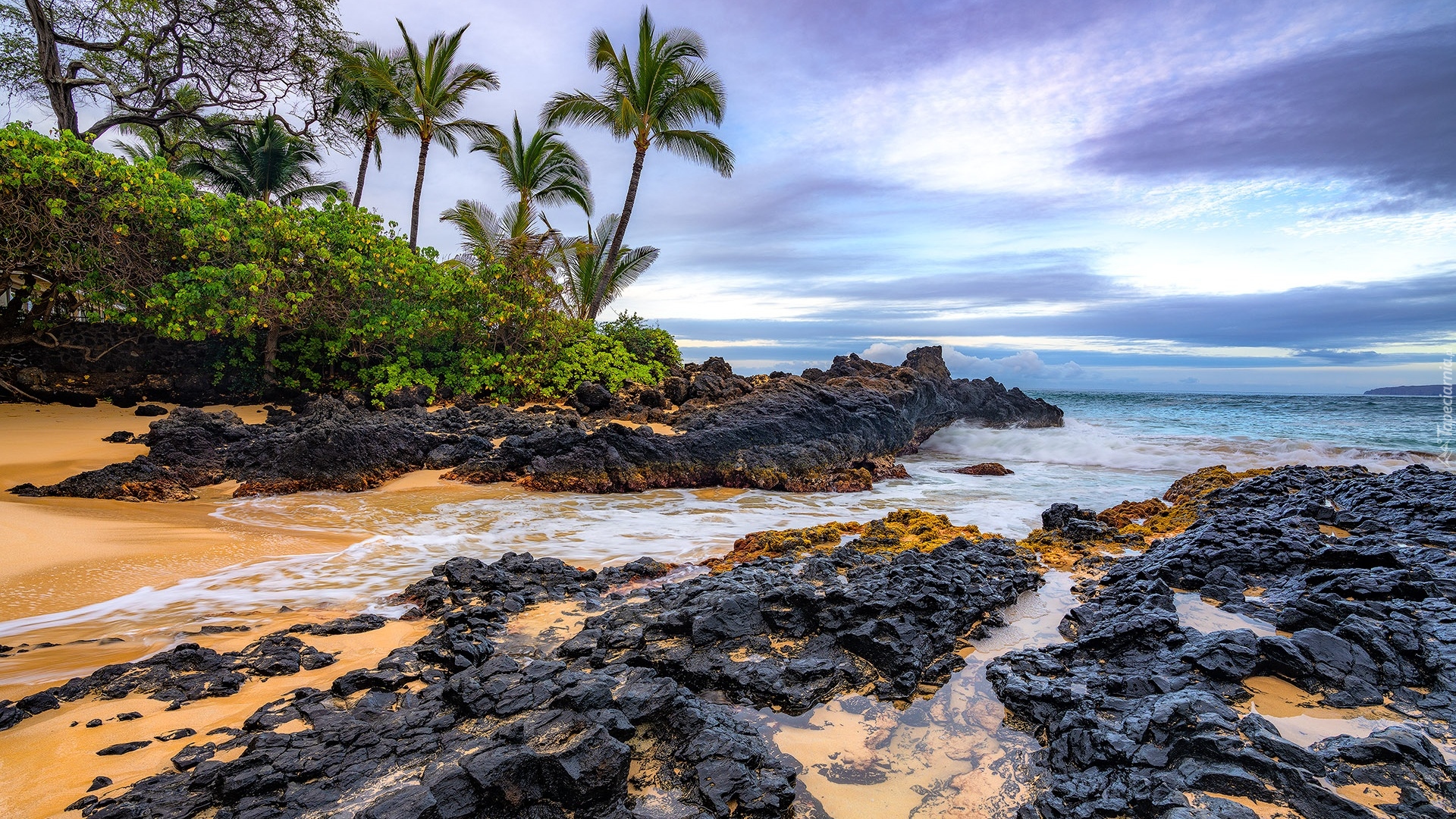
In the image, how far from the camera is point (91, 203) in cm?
1034

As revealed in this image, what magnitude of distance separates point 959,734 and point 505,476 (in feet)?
24.6

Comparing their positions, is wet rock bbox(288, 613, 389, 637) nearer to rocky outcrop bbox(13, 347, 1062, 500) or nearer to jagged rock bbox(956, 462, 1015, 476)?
rocky outcrop bbox(13, 347, 1062, 500)

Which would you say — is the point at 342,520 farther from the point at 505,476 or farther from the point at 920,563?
the point at 920,563

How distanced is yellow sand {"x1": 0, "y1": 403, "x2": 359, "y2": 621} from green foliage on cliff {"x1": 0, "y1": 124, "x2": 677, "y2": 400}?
3.50 meters

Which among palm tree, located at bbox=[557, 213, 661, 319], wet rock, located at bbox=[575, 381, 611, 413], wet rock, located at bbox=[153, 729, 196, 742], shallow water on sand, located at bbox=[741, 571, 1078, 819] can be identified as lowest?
shallow water on sand, located at bbox=[741, 571, 1078, 819]

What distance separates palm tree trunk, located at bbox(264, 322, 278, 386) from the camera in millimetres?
13008

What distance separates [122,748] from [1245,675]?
4940 mm

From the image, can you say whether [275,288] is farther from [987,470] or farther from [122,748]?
[987,470]

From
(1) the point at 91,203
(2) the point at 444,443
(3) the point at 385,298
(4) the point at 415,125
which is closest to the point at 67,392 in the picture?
(1) the point at 91,203

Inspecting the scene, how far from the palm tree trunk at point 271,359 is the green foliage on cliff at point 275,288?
0.03 meters

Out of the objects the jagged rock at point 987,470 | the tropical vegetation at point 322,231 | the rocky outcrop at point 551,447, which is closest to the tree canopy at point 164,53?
the tropical vegetation at point 322,231

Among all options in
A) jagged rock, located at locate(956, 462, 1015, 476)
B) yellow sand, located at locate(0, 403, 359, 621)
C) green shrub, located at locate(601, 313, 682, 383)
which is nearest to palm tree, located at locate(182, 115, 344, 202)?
green shrub, located at locate(601, 313, 682, 383)

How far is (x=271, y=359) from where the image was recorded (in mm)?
13195

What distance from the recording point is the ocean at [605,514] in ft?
14.3
